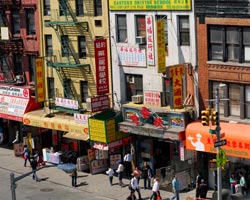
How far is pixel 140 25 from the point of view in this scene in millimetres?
48625

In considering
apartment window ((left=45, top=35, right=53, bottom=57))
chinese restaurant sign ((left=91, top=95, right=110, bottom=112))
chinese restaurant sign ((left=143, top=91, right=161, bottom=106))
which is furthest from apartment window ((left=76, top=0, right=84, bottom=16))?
chinese restaurant sign ((left=143, top=91, right=161, bottom=106))

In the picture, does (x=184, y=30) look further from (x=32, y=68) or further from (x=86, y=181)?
(x=32, y=68)

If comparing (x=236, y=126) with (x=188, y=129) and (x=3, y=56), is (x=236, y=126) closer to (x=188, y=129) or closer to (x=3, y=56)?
(x=188, y=129)

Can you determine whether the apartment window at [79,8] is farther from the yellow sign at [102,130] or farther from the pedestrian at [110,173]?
the pedestrian at [110,173]

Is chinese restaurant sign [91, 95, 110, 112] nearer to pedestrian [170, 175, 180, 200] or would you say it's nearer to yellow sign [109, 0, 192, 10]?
yellow sign [109, 0, 192, 10]

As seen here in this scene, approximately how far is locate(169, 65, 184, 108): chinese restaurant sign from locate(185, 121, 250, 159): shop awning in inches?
67.2

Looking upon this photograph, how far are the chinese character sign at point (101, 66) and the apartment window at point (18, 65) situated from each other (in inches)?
472

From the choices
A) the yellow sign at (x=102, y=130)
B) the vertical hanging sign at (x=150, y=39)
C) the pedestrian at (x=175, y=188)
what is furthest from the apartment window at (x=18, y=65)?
the pedestrian at (x=175, y=188)

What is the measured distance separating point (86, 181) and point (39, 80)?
10290 millimetres

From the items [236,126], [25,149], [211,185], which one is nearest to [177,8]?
[236,126]

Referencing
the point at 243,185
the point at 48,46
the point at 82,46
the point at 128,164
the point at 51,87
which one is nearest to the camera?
the point at 243,185

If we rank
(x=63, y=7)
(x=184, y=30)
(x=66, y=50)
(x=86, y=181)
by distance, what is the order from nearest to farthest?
(x=184, y=30), (x=86, y=181), (x=63, y=7), (x=66, y=50)

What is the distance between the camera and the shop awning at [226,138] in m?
41.6

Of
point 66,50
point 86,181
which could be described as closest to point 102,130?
point 86,181
